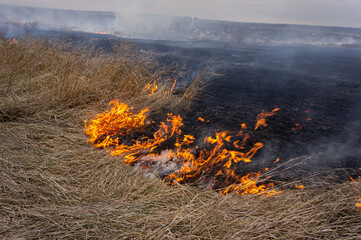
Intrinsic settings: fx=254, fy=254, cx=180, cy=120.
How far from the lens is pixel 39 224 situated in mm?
1696

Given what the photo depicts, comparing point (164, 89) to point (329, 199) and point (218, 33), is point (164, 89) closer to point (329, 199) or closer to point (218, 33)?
point (329, 199)

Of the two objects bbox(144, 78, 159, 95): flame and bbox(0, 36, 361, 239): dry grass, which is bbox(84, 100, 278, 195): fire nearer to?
bbox(0, 36, 361, 239): dry grass

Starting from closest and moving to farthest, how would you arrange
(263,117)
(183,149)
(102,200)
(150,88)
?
(102,200) < (183,149) < (263,117) < (150,88)

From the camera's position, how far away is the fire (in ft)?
8.17

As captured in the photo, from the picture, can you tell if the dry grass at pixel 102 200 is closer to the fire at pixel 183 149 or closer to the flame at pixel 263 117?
the fire at pixel 183 149

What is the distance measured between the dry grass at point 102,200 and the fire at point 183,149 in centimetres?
19

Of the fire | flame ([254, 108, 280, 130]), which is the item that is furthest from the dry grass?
flame ([254, 108, 280, 130])

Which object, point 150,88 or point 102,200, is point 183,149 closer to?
point 102,200

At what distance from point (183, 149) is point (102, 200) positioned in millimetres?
1109

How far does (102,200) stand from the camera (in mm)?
2051

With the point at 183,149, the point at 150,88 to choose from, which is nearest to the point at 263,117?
the point at 183,149

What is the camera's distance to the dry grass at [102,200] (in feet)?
5.36

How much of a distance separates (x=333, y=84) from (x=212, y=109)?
4250 millimetres

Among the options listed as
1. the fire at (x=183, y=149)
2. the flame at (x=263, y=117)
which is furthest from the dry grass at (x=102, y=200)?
the flame at (x=263, y=117)
